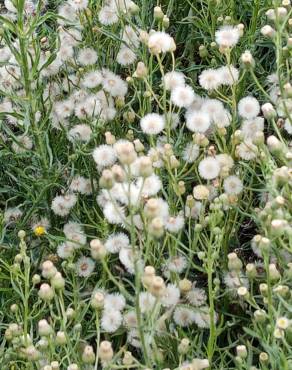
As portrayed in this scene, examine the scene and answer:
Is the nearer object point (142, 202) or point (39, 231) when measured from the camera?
point (142, 202)

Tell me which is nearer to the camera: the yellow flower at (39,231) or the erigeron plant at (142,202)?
the erigeron plant at (142,202)

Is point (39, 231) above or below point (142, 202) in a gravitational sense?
below

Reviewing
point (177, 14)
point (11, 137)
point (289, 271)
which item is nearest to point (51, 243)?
point (11, 137)

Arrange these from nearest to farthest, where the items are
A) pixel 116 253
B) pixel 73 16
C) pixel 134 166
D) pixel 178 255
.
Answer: pixel 134 166 → pixel 178 255 → pixel 116 253 → pixel 73 16

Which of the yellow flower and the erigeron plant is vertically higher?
the erigeron plant

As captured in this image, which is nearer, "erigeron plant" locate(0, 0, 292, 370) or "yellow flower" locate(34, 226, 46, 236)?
"erigeron plant" locate(0, 0, 292, 370)

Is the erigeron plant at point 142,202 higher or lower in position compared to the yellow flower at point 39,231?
higher

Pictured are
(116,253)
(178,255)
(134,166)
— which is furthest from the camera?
(116,253)

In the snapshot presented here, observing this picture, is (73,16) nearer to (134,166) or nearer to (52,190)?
(52,190)
